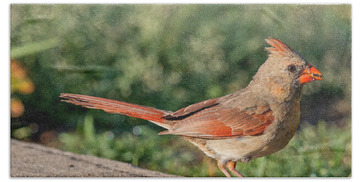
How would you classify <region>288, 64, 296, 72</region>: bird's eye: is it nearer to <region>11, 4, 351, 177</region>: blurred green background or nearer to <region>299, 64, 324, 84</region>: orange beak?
<region>299, 64, 324, 84</region>: orange beak

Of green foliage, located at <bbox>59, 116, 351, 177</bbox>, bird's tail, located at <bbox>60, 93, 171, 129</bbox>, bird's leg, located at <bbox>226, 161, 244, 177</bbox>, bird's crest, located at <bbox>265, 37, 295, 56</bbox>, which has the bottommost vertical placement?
bird's leg, located at <bbox>226, 161, 244, 177</bbox>

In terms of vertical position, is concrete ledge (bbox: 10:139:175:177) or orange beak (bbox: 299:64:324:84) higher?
orange beak (bbox: 299:64:324:84)

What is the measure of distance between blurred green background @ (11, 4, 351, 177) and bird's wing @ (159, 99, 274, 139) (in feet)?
2.16

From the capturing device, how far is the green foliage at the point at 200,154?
4641 mm

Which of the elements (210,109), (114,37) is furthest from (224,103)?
(114,37)

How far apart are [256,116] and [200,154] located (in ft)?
3.15

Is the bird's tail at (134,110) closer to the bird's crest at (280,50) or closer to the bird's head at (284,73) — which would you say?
the bird's head at (284,73)

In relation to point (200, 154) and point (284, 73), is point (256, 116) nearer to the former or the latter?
point (284, 73)

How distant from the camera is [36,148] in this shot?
484cm

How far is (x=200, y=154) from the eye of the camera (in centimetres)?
468

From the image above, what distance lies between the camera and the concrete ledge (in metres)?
4.54

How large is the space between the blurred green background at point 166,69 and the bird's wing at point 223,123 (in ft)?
2.16

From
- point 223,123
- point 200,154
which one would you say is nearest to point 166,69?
point 200,154

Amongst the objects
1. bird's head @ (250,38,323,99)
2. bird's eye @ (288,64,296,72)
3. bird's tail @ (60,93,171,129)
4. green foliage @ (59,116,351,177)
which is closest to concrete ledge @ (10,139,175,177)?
green foliage @ (59,116,351,177)
